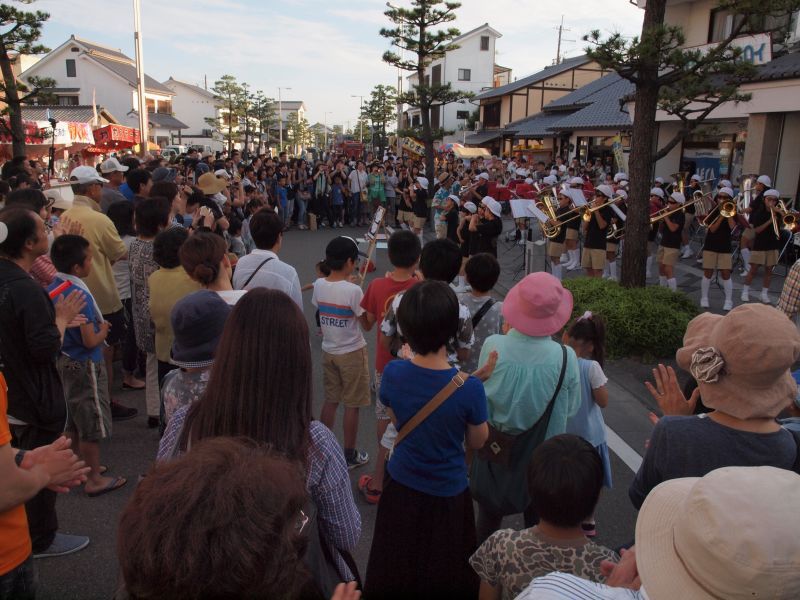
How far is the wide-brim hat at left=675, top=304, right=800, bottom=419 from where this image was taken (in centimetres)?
184

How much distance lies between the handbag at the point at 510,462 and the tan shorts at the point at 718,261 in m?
7.34

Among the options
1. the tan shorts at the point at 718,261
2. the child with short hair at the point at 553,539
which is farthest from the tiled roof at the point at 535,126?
the child with short hair at the point at 553,539

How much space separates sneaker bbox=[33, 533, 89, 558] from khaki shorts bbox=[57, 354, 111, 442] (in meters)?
0.64

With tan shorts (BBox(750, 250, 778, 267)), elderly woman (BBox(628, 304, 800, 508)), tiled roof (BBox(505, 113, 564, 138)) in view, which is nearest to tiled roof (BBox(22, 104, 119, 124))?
tiled roof (BBox(505, 113, 564, 138))

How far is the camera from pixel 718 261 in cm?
899

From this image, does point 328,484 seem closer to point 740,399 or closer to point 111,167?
point 740,399

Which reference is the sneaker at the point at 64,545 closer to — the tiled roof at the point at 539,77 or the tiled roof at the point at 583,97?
the tiled roof at the point at 583,97

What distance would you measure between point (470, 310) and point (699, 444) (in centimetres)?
174

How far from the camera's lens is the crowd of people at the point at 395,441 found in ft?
3.40

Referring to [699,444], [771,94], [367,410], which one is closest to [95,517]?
[367,410]

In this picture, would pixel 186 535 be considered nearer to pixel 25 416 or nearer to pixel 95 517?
pixel 25 416

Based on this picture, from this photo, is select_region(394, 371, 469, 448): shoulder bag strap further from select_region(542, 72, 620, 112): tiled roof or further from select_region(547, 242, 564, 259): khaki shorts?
select_region(542, 72, 620, 112): tiled roof

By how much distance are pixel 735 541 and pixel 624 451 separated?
3.85m

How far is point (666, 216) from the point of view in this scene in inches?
363
